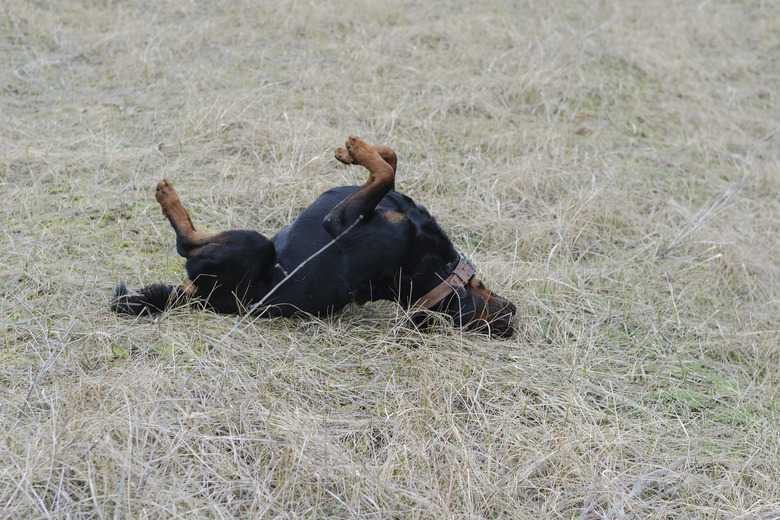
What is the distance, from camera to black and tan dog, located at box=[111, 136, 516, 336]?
297cm

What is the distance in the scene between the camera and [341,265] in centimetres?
305

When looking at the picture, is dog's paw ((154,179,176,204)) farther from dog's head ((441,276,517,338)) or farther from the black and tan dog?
dog's head ((441,276,517,338))

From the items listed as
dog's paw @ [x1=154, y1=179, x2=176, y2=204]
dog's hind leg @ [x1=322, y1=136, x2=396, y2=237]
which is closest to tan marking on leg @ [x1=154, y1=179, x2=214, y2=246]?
dog's paw @ [x1=154, y1=179, x2=176, y2=204]

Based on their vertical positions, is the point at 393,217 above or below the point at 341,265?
above

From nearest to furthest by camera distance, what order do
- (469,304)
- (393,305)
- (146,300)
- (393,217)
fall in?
(146,300) < (393,217) < (469,304) < (393,305)

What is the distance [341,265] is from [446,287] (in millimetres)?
511

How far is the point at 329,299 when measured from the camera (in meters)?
3.07

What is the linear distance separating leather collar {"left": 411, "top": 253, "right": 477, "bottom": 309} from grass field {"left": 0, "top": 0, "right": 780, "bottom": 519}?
5.9 inches

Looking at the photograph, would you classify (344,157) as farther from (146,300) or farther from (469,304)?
(146,300)

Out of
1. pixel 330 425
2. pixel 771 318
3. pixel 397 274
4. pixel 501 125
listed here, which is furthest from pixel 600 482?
pixel 501 125

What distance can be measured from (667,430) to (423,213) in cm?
145

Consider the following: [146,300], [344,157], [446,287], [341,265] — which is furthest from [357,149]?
[146,300]

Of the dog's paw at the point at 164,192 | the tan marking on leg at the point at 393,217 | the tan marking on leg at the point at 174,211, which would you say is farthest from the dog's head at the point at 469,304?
the dog's paw at the point at 164,192

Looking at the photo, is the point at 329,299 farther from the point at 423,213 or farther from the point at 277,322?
the point at 423,213
